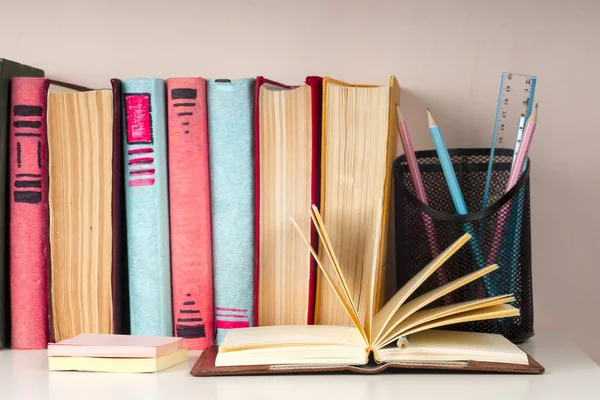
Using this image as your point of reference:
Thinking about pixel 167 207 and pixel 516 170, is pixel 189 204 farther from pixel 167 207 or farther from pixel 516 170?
pixel 516 170

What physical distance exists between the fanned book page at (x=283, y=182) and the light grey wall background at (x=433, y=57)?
0.16 m

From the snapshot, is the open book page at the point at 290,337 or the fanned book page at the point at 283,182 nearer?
the open book page at the point at 290,337

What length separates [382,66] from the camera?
2.96 ft

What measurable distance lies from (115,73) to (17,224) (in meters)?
0.25

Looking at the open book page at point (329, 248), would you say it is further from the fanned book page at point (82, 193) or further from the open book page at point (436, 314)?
the fanned book page at point (82, 193)

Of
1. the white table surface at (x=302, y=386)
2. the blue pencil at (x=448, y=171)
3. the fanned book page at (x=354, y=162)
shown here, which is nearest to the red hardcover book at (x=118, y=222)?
the white table surface at (x=302, y=386)

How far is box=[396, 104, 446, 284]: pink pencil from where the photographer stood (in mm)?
763

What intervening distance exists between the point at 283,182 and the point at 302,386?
0.23 metres

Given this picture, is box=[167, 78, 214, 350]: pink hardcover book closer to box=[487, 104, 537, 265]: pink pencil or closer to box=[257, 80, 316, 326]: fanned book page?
box=[257, 80, 316, 326]: fanned book page

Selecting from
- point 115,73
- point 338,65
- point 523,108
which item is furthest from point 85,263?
point 523,108

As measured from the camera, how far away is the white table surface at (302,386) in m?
0.58

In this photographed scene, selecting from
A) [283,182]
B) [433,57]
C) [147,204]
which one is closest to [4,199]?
[147,204]

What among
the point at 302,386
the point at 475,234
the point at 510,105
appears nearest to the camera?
the point at 302,386

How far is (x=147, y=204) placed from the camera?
0.76 m
